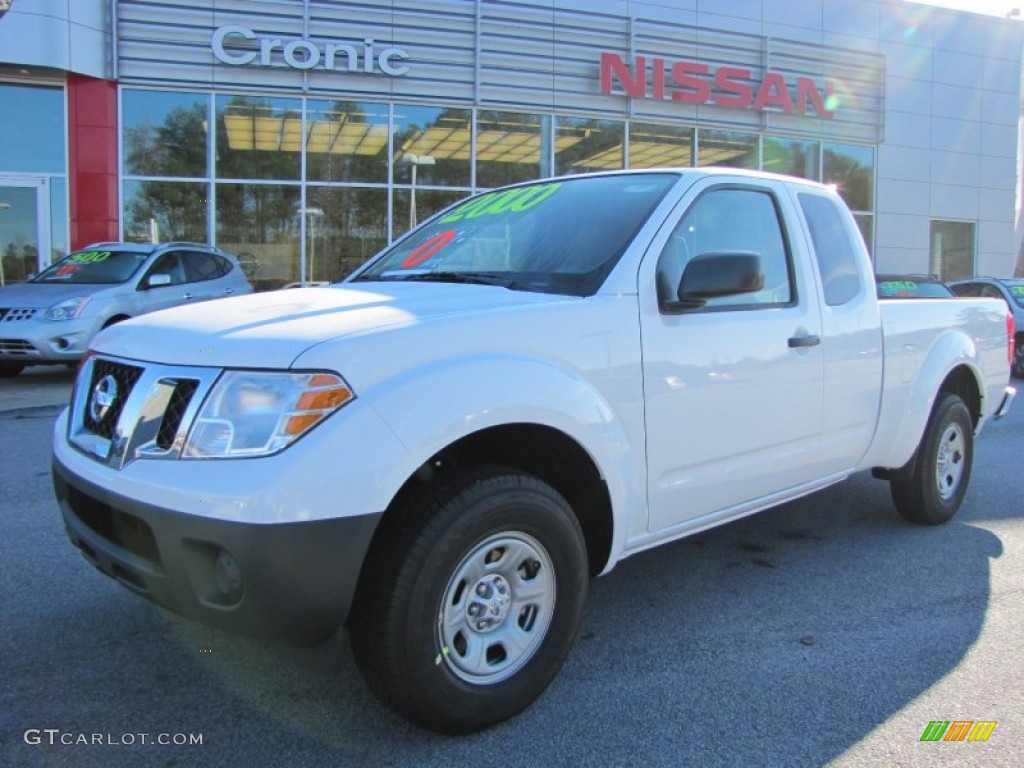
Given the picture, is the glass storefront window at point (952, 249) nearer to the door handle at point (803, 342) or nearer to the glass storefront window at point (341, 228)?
the glass storefront window at point (341, 228)

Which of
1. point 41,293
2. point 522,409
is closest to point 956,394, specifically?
point 522,409

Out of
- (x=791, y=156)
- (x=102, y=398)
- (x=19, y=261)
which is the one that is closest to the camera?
(x=102, y=398)

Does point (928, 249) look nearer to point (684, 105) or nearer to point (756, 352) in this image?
point (684, 105)

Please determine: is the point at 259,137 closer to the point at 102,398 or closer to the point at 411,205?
the point at 411,205

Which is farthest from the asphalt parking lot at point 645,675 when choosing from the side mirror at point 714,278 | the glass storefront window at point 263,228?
the glass storefront window at point 263,228

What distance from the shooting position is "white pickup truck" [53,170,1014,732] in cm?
214

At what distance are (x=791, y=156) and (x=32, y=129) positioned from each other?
1558cm

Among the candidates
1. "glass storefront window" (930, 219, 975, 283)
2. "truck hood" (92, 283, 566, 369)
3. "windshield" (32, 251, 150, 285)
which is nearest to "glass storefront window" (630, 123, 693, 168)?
"glass storefront window" (930, 219, 975, 283)

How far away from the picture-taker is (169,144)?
14961 millimetres

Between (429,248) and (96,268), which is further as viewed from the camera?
(96,268)

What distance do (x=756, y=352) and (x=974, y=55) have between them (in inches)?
870

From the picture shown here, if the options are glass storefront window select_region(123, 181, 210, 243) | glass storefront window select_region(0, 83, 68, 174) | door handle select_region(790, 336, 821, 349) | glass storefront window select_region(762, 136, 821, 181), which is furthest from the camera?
glass storefront window select_region(762, 136, 821, 181)

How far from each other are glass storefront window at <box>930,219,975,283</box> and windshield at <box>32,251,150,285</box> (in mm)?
18628

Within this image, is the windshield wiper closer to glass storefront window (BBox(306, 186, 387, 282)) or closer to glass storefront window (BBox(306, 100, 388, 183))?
glass storefront window (BBox(306, 186, 387, 282))
